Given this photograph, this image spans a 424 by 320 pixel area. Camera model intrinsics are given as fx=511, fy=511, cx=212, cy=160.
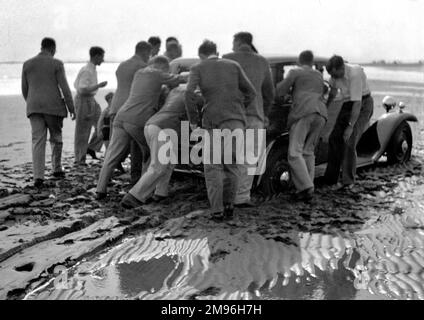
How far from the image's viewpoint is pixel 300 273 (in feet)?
13.8

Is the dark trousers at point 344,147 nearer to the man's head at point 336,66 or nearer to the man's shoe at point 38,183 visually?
the man's head at point 336,66

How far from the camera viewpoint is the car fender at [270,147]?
6.19 metres

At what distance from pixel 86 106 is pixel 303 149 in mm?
4064

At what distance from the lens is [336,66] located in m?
6.78

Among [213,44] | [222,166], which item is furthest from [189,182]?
[213,44]

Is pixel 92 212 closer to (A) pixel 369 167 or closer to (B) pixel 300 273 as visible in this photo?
(B) pixel 300 273

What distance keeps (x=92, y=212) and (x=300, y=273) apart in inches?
108

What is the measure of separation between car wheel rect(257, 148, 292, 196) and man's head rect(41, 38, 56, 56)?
144 inches

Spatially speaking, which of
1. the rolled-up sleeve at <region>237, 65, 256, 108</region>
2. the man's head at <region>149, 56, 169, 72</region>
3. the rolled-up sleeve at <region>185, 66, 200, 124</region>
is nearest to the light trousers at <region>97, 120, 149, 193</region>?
the man's head at <region>149, 56, 169, 72</region>

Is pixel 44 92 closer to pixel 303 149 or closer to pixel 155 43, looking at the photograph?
pixel 155 43

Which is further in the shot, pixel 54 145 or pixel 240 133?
pixel 54 145

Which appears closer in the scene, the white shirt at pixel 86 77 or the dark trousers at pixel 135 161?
the dark trousers at pixel 135 161

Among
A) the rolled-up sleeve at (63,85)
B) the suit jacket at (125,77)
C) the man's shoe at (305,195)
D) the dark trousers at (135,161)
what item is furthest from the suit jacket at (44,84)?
the man's shoe at (305,195)

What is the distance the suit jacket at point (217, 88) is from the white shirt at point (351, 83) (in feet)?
5.78
